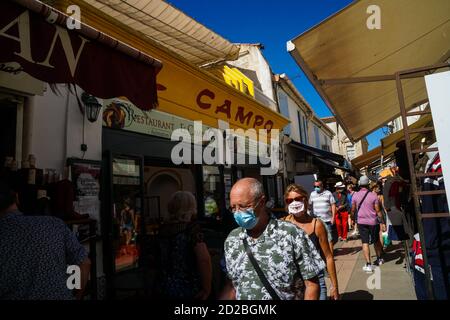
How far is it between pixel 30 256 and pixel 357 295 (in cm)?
460

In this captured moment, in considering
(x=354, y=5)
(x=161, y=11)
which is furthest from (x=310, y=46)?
(x=161, y=11)

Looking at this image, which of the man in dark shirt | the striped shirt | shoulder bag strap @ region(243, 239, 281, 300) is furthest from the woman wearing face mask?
the striped shirt

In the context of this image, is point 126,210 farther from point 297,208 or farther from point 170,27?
point 170,27

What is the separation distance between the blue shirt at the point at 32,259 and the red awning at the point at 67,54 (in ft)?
3.43

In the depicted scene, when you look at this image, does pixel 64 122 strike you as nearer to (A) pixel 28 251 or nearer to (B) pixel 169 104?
(B) pixel 169 104

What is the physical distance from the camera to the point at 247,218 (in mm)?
2127

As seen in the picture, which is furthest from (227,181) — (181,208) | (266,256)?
(266,256)

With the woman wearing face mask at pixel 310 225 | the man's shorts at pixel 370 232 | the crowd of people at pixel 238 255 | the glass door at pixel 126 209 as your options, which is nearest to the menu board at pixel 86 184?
the glass door at pixel 126 209

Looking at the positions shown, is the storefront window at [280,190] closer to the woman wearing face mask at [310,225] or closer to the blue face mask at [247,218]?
the woman wearing face mask at [310,225]

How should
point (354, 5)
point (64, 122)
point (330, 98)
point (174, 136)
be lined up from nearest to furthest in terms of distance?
point (354, 5)
point (330, 98)
point (64, 122)
point (174, 136)

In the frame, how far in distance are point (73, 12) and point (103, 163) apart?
2.45m

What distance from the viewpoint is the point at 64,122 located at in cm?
472

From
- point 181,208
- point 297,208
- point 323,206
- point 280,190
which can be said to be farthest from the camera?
point 280,190

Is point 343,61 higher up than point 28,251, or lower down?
higher up
